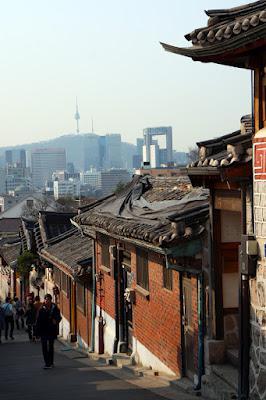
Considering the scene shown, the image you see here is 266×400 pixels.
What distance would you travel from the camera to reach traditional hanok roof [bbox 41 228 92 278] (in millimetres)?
24850

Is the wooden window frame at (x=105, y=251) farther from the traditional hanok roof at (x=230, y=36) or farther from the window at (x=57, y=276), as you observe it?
the traditional hanok roof at (x=230, y=36)

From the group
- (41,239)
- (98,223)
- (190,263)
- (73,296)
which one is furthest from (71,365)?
(41,239)

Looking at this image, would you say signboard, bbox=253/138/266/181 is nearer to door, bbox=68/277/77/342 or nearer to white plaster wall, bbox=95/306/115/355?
white plaster wall, bbox=95/306/115/355

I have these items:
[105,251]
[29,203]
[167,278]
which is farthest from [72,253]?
[29,203]

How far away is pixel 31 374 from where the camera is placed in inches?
719

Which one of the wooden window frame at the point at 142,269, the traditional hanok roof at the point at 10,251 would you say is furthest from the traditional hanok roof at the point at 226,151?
the traditional hanok roof at the point at 10,251

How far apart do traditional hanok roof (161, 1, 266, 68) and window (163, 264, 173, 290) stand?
18.5 ft

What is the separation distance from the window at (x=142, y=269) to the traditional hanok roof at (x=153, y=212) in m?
0.75

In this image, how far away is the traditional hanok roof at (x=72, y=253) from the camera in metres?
24.9

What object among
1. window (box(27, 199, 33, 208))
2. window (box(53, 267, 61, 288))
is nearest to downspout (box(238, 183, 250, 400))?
window (box(53, 267, 61, 288))

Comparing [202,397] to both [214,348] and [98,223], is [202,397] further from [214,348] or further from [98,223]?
[98,223]

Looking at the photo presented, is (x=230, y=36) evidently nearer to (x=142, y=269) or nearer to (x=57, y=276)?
(x=142, y=269)

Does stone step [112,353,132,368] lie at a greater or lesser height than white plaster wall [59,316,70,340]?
greater

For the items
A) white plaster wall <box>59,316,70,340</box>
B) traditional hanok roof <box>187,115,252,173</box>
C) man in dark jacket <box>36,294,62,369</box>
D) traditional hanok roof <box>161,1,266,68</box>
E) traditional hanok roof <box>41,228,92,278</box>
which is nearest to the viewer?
traditional hanok roof <box>161,1,266,68</box>
